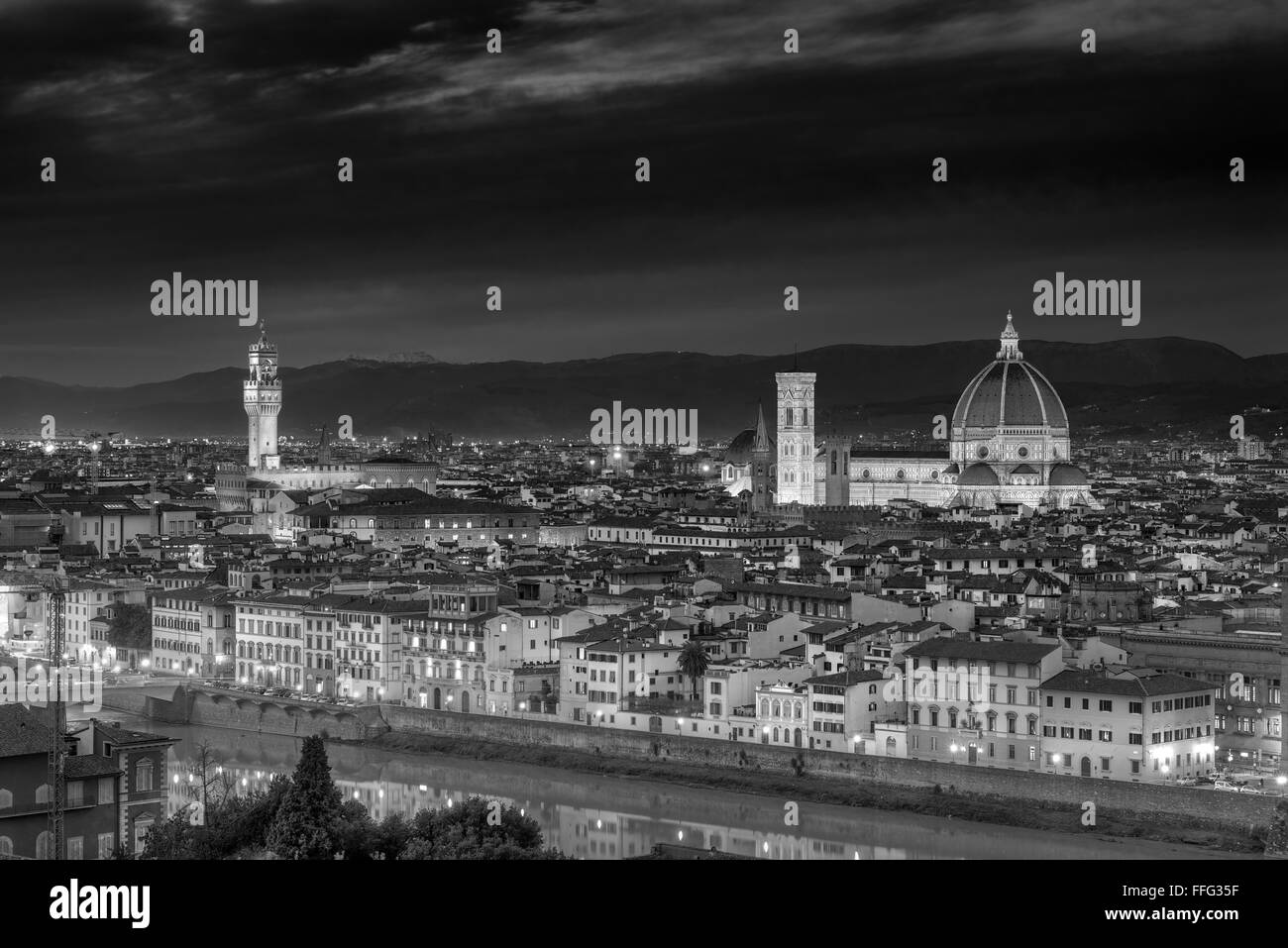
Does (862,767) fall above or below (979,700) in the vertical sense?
below

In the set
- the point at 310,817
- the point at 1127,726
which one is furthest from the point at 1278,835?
the point at 310,817

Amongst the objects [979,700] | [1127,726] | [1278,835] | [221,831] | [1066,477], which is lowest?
[1278,835]

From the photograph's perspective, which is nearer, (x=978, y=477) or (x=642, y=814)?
(x=642, y=814)

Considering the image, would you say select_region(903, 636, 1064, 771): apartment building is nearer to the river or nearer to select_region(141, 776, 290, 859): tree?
the river

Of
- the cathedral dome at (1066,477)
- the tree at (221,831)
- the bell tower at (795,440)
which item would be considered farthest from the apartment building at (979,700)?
the cathedral dome at (1066,477)

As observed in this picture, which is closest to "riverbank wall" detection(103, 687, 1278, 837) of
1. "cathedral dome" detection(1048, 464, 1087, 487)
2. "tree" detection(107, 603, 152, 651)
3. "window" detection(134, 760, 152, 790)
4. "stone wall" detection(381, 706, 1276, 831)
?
"stone wall" detection(381, 706, 1276, 831)

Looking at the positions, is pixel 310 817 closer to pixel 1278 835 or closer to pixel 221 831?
pixel 221 831

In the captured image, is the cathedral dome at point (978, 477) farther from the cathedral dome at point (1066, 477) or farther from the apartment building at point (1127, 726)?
the apartment building at point (1127, 726)

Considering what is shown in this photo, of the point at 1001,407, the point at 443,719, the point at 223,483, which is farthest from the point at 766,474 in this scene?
the point at 443,719
